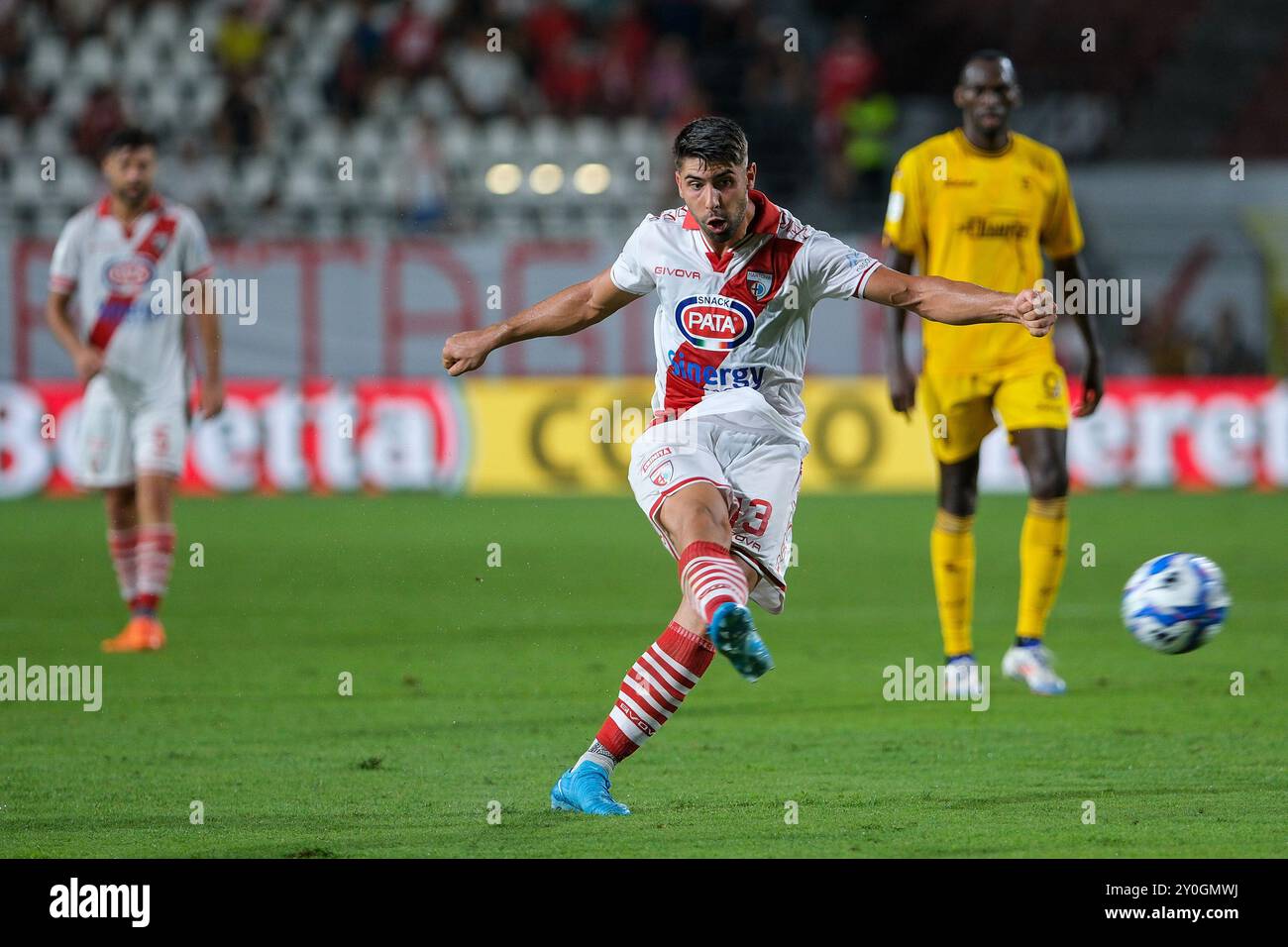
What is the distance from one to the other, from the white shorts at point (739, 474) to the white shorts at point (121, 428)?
456cm

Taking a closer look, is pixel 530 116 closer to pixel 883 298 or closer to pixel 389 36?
pixel 389 36

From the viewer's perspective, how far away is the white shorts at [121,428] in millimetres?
9828

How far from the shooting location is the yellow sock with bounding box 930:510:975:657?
835 centimetres

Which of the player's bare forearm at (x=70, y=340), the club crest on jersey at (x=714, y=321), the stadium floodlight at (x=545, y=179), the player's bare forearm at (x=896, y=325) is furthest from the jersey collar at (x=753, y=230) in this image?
the stadium floodlight at (x=545, y=179)

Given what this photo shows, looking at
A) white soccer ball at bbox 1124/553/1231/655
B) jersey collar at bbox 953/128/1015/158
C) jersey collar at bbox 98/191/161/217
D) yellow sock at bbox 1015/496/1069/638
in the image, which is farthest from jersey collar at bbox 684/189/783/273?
jersey collar at bbox 98/191/161/217

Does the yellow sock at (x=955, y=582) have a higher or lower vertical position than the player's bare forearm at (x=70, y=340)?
lower

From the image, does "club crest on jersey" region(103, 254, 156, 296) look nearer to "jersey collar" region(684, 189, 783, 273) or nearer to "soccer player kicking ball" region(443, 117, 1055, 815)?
"soccer player kicking ball" region(443, 117, 1055, 815)

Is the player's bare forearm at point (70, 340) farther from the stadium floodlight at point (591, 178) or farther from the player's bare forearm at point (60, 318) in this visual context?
the stadium floodlight at point (591, 178)

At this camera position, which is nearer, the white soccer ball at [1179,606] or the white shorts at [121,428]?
the white soccer ball at [1179,606]

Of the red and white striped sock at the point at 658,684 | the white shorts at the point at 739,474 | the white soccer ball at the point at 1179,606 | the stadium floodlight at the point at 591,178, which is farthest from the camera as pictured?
the stadium floodlight at the point at 591,178

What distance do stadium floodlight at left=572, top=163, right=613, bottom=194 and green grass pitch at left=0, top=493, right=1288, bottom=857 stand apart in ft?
27.5

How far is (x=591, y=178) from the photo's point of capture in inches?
875

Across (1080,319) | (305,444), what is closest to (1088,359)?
(1080,319)

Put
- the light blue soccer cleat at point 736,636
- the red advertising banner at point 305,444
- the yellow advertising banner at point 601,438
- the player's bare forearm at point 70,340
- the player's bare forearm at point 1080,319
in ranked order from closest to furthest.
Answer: the light blue soccer cleat at point 736,636 → the player's bare forearm at point 1080,319 → the player's bare forearm at point 70,340 → the red advertising banner at point 305,444 → the yellow advertising banner at point 601,438
